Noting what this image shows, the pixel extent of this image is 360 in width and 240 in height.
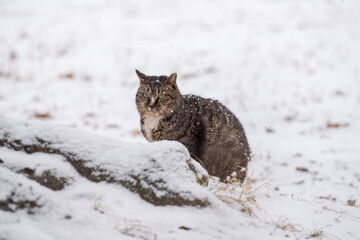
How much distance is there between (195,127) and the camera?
4.17 m

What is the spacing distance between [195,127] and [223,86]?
4.89m

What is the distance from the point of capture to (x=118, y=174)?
257 centimetres

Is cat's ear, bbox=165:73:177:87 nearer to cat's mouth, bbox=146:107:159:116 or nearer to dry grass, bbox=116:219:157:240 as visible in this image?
cat's mouth, bbox=146:107:159:116

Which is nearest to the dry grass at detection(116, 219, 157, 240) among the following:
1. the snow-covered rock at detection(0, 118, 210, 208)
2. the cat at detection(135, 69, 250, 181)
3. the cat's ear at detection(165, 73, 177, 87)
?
the snow-covered rock at detection(0, 118, 210, 208)

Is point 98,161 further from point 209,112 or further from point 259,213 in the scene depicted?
point 209,112

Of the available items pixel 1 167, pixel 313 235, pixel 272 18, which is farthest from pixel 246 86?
pixel 1 167

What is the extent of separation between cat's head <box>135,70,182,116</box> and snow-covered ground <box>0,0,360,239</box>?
4.22ft

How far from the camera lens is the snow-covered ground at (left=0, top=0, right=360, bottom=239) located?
258 cm

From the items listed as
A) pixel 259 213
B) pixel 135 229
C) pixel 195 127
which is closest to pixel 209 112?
pixel 195 127

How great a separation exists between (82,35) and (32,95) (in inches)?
165

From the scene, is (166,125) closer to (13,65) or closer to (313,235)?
(313,235)

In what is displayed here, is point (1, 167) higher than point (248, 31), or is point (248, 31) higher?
point (248, 31)

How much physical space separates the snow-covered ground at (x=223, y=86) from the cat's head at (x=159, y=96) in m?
1.29

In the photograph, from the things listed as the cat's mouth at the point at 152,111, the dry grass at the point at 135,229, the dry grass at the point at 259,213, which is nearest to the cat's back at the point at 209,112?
the cat's mouth at the point at 152,111
